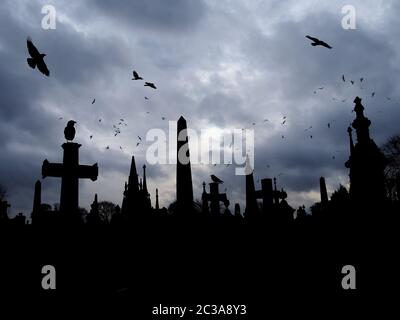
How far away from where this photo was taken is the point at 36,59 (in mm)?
6723

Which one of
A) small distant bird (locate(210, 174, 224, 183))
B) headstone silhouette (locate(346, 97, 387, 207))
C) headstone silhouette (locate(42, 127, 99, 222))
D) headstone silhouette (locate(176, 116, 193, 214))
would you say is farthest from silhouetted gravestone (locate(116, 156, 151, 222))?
headstone silhouette (locate(346, 97, 387, 207))

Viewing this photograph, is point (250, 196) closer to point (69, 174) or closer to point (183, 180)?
point (183, 180)

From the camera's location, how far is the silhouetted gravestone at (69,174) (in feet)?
28.8

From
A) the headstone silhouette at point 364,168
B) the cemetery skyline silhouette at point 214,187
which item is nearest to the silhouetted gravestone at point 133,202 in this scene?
the cemetery skyline silhouette at point 214,187

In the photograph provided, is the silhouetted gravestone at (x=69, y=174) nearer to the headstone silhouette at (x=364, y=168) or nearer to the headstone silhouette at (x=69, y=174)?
the headstone silhouette at (x=69, y=174)

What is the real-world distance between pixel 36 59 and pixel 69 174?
11.0ft

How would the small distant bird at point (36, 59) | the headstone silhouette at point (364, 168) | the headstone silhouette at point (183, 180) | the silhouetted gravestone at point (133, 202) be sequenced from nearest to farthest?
the small distant bird at point (36, 59) → the headstone silhouette at point (183, 180) → the headstone silhouette at point (364, 168) → the silhouetted gravestone at point (133, 202)

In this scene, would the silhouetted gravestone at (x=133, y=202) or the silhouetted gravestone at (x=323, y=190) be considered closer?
the silhouetted gravestone at (x=133, y=202)

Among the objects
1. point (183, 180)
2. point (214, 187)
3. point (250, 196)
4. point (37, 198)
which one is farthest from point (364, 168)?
point (37, 198)

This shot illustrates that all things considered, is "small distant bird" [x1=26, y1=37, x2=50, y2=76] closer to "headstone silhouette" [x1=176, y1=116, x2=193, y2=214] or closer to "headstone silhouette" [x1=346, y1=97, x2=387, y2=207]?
"headstone silhouette" [x1=176, y1=116, x2=193, y2=214]

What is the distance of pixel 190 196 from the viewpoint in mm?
11211
